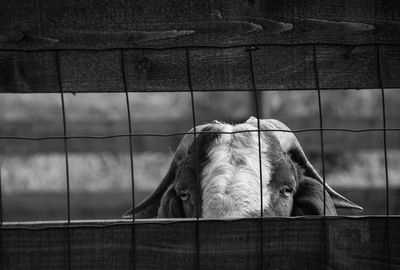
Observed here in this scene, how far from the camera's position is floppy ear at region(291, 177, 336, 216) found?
5.71 metres

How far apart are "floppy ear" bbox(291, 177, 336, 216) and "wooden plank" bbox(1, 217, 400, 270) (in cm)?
228

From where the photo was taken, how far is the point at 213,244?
10.8 ft

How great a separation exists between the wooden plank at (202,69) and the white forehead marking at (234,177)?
1324mm

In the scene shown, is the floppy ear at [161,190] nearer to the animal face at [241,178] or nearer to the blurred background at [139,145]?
the animal face at [241,178]

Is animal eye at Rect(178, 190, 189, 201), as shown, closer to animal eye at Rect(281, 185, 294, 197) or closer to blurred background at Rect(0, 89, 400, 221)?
animal eye at Rect(281, 185, 294, 197)

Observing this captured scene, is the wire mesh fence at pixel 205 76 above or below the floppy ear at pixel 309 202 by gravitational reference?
above

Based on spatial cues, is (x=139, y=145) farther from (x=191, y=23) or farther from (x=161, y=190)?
(x=191, y=23)

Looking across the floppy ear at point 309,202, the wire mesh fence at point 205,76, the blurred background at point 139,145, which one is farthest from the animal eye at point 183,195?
the blurred background at point 139,145

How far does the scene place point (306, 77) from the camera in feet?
11.6

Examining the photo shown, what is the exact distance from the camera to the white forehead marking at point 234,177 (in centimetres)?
473

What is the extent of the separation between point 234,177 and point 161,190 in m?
1.47

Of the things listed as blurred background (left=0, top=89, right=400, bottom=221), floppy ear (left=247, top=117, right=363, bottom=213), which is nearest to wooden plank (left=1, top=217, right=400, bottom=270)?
floppy ear (left=247, top=117, right=363, bottom=213)

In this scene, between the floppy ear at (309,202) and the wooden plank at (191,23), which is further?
the floppy ear at (309,202)

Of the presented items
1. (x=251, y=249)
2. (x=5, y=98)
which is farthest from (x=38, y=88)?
(x=5, y=98)
